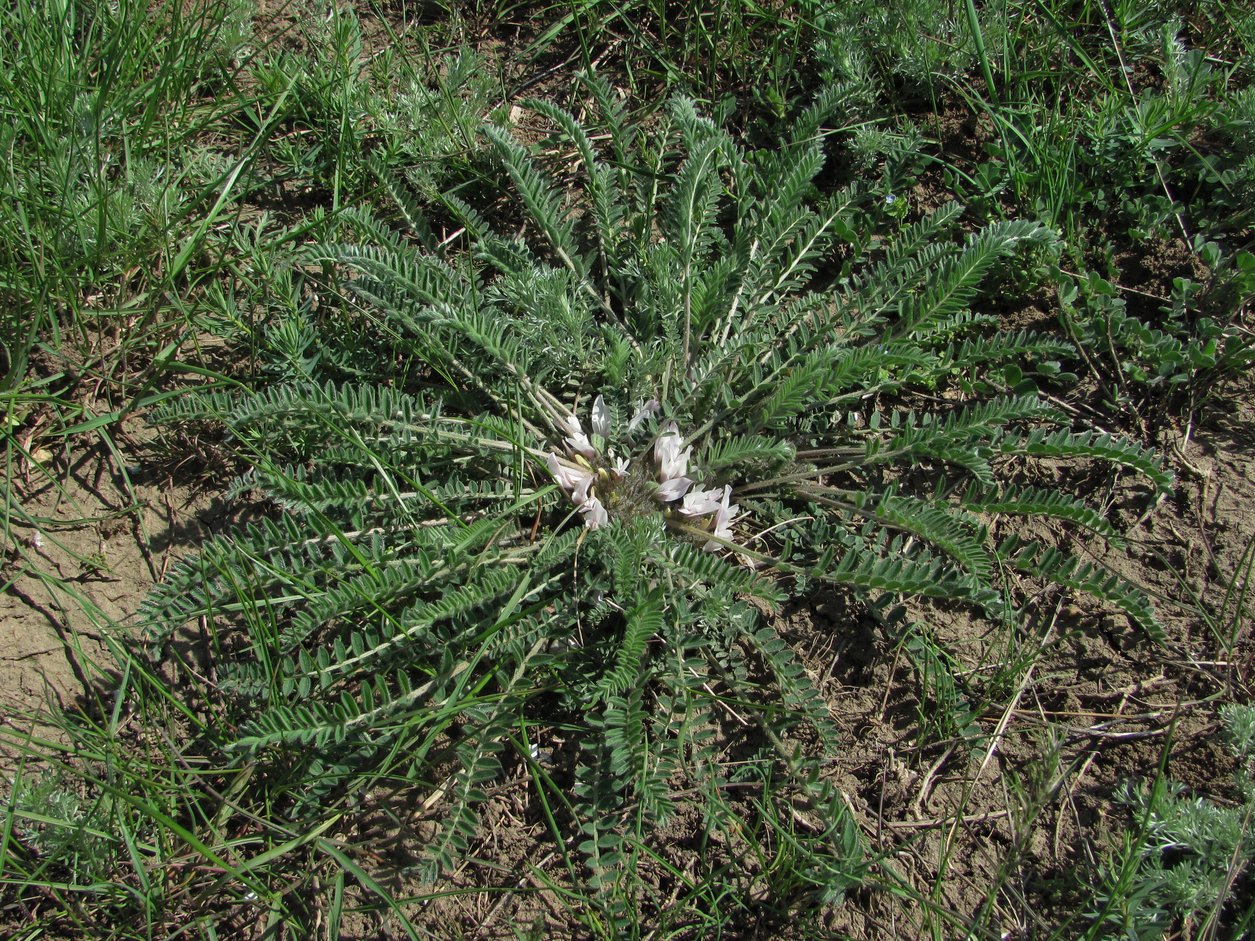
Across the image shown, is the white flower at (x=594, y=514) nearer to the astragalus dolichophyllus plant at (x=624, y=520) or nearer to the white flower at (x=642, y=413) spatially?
the astragalus dolichophyllus plant at (x=624, y=520)

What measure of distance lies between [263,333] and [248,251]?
9.3 inches

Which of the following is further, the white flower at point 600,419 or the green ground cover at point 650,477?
the white flower at point 600,419

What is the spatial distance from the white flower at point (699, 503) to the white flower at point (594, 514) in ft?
0.67

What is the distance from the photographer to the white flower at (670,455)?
8.32 feet

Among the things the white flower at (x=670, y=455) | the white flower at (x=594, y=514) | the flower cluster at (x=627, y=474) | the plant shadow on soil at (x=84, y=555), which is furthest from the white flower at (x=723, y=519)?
the plant shadow on soil at (x=84, y=555)

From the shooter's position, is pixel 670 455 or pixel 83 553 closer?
pixel 670 455

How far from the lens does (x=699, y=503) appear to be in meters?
2.54

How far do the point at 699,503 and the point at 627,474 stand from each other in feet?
0.68

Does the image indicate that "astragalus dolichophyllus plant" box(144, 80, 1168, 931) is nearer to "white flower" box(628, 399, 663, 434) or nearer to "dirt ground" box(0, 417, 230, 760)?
"white flower" box(628, 399, 663, 434)

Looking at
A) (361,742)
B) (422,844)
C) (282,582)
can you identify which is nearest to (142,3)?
(282,582)

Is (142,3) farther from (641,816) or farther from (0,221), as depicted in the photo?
(641,816)

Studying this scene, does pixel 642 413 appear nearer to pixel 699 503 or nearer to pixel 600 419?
pixel 600 419

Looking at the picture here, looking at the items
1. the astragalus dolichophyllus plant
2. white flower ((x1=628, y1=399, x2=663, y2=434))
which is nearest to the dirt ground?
the astragalus dolichophyllus plant

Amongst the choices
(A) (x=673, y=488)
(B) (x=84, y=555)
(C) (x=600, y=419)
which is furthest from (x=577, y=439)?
(B) (x=84, y=555)
